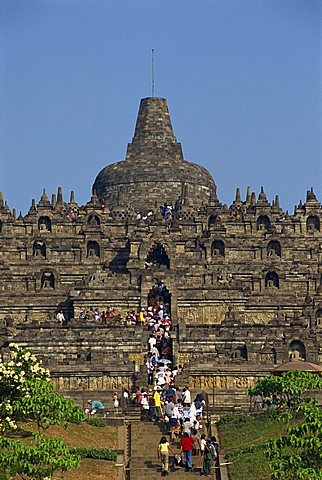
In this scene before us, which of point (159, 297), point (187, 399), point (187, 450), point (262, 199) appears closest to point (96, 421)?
point (187, 399)

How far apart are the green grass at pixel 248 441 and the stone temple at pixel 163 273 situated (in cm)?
477

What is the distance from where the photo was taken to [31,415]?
5103cm

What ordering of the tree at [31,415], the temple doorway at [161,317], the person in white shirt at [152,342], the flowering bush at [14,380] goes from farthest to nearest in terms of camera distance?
the temple doorway at [161,317] < the person in white shirt at [152,342] < the flowering bush at [14,380] < the tree at [31,415]

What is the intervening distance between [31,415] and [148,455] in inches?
246

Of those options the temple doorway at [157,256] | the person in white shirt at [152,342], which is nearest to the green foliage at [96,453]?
the person in white shirt at [152,342]

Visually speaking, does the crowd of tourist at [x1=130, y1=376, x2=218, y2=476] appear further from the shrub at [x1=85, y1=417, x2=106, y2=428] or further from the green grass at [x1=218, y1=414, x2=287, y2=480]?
the shrub at [x1=85, y1=417, x2=106, y2=428]

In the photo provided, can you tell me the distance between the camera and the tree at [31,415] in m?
44.4

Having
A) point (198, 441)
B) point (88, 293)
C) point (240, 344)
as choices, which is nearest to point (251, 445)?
point (198, 441)

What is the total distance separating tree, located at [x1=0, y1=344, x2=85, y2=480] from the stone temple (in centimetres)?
1158

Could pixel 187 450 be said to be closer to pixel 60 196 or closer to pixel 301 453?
pixel 301 453

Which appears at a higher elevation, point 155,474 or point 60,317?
point 60,317

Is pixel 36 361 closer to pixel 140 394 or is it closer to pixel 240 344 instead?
pixel 140 394

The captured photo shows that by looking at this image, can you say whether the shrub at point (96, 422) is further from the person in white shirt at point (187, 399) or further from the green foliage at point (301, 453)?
the green foliage at point (301, 453)

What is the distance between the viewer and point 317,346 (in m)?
74.4
